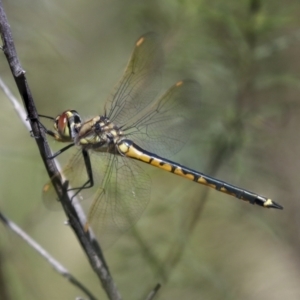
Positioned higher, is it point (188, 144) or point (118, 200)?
point (188, 144)

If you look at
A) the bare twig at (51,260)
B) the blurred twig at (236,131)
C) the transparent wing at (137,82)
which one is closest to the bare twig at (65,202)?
the bare twig at (51,260)

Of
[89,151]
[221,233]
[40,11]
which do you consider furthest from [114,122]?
[221,233]

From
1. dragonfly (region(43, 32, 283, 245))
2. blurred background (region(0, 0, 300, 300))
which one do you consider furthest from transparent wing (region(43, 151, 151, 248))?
blurred background (region(0, 0, 300, 300))

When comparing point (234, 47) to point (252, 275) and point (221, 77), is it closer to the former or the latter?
point (221, 77)

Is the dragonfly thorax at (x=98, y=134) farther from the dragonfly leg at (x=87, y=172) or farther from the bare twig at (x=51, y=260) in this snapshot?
the bare twig at (x=51, y=260)

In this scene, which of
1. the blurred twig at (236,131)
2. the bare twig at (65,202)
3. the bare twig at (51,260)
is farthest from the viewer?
the blurred twig at (236,131)

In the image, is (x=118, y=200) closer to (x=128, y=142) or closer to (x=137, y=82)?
(x=128, y=142)

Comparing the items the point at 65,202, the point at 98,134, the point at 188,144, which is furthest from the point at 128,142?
the point at 188,144

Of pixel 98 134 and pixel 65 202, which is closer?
pixel 65 202
